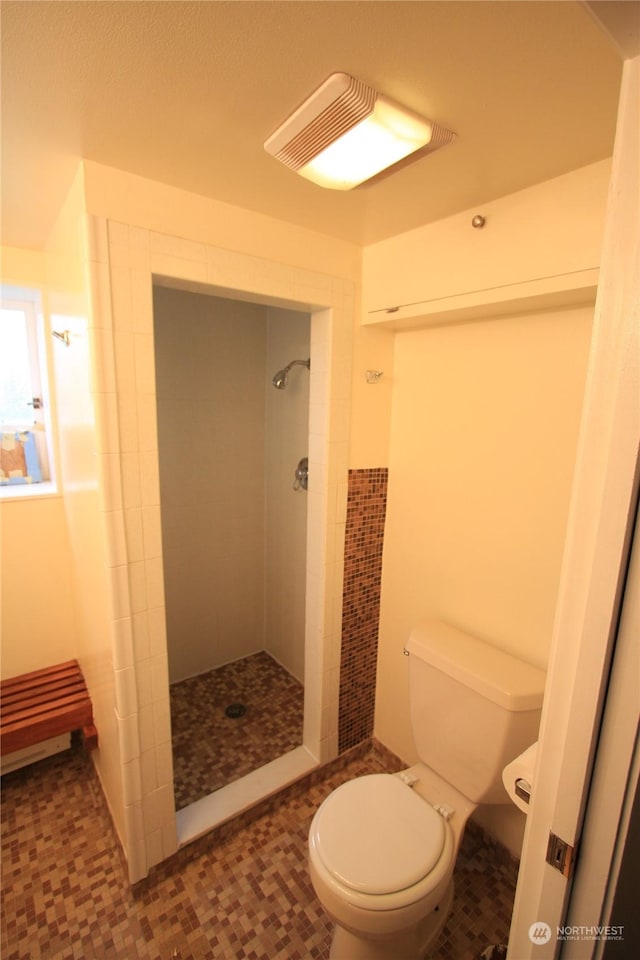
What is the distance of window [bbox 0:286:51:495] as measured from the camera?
2.00m

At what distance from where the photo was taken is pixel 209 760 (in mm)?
1953

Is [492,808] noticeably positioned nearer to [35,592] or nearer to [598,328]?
[598,328]

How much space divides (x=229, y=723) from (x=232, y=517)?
3.60 ft

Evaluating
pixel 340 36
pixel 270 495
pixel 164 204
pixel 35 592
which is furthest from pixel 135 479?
pixel 270 495

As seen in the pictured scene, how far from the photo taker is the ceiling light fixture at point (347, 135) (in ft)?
2.62

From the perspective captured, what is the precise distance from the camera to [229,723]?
2.19 m

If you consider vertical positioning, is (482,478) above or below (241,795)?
above

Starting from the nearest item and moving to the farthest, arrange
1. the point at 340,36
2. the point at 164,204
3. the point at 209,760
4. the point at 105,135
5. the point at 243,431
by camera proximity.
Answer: the point at 340,36
the point at 105,135
the point at 164,204
the point at 209,760
the point at 243,431

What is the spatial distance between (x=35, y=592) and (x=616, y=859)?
7.43 ft

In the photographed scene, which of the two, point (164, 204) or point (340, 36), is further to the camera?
point (164, 204)

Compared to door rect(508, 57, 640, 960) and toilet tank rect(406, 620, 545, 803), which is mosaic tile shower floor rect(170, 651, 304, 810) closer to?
toilet tank rect(406, 620, 545, 803)

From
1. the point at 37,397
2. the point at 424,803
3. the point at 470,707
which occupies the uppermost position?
the point at 37,397

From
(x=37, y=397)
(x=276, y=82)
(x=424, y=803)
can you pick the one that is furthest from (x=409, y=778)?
(x=37, y=397)

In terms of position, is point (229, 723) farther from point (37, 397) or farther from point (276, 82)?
point (276, 82)
